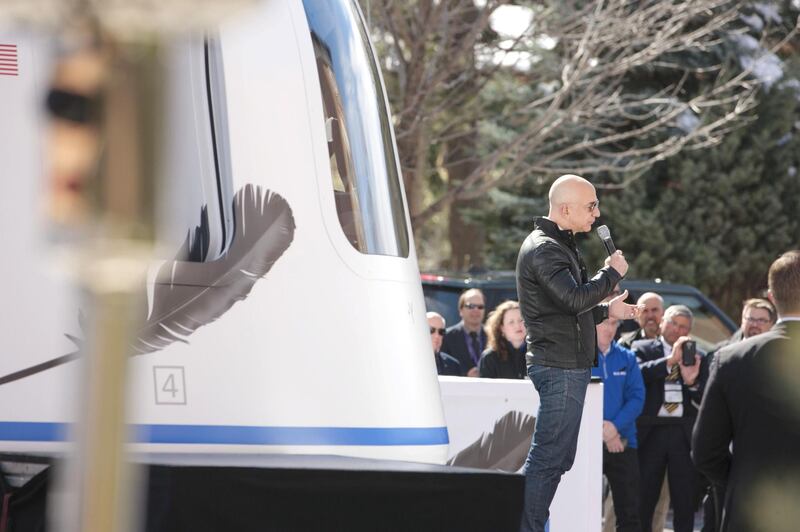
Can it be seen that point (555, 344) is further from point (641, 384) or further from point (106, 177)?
point (106, 177)

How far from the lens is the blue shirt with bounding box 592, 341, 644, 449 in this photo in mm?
8695

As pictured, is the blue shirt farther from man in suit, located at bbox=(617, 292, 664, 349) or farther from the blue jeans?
the blue jeans

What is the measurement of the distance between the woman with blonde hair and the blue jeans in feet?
9.82

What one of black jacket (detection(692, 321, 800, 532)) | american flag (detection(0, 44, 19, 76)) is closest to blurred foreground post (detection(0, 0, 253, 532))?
american flag (detection(0, 44, 19, 76))

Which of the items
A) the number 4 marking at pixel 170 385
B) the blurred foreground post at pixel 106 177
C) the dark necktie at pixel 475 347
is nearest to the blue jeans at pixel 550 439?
the number 4 marking at pixel 170 385

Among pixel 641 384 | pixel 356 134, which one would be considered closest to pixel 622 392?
pixel 641 384

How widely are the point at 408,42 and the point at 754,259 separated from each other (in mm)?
11088

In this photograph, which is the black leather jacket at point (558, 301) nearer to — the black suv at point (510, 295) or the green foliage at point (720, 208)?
the black suv at point (510, 295)

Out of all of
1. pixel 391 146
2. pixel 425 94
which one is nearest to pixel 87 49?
pixel 391 146

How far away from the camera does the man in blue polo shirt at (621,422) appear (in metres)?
8.60

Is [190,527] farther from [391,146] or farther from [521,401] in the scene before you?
[521,401]

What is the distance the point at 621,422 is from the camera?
8695mm

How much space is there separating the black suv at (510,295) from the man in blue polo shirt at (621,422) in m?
2.37

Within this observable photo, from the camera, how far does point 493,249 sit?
72.1ft
